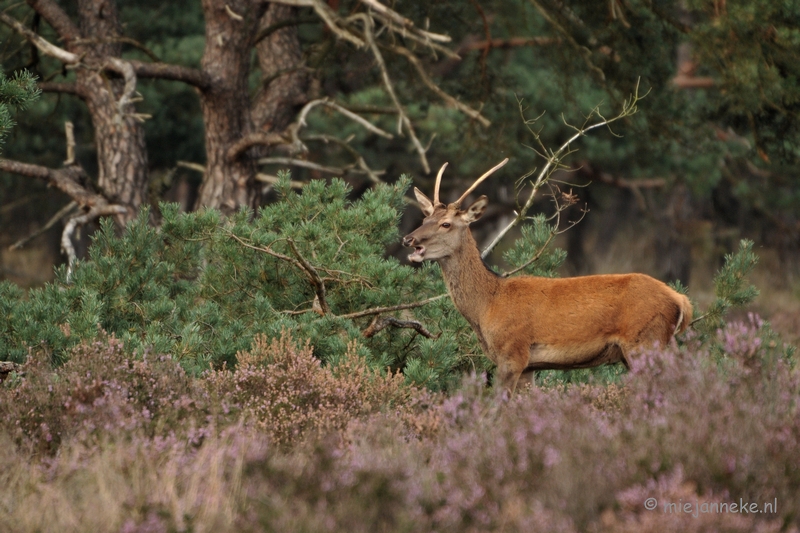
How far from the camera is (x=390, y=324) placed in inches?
322

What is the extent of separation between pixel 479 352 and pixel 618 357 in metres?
1.50

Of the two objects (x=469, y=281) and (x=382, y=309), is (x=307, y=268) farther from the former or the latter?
(x=469, y=281)

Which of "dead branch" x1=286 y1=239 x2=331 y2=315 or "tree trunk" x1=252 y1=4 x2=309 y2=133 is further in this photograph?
"tree trunk" x1=252 y1=4 x2=309 y2=133

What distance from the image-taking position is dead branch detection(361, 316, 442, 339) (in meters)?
8.09

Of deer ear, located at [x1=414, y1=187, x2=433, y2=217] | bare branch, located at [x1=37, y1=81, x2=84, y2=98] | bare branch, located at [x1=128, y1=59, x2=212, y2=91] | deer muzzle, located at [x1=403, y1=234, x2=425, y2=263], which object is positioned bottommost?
deer muzzle, located at [x1=403, y1=234, x2=425, y2=263]

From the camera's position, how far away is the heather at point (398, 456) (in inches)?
167

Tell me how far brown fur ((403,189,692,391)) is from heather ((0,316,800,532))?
0.65m

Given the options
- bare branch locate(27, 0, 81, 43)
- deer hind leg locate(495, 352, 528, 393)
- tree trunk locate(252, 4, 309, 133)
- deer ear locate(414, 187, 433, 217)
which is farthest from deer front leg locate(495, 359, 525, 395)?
bare branch locate(27, 0, 81, 43)

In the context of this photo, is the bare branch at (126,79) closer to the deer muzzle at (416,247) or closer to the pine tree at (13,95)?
the pine tree at (13,95)

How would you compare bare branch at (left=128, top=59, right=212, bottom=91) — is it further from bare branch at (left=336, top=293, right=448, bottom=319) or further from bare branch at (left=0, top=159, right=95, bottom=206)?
bare branch at (left=336, top=293, right=448, bottom=319)

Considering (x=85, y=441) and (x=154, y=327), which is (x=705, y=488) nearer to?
(x=85, y=441)

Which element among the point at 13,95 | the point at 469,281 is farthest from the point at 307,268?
the point at 13,95

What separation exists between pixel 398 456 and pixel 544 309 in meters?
2.63

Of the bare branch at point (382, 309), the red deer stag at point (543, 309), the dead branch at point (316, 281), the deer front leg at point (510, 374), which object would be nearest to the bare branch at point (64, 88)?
the dead branch at point (316, 281)
